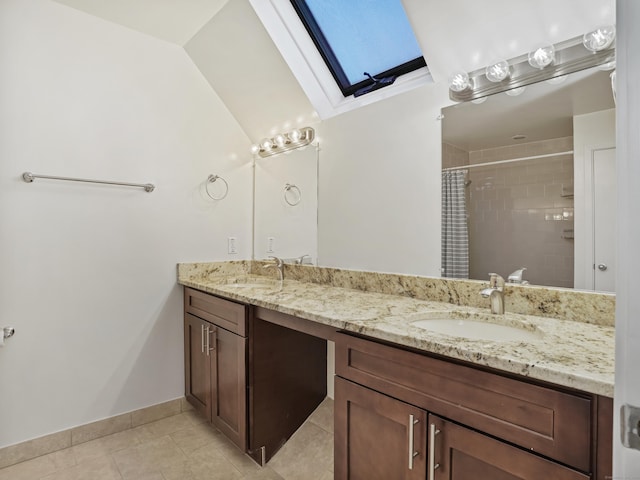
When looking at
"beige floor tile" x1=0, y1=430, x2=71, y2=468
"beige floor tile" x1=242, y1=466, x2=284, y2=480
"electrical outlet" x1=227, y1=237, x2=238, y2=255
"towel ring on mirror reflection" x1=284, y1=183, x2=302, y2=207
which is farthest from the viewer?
"electrical outlet" x1=227, y1=237, x2=238, y2=255

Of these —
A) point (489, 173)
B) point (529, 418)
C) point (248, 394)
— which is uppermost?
point (489, 173)

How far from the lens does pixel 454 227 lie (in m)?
1.72

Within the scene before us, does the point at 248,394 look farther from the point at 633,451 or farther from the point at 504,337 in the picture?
the point at 633,451

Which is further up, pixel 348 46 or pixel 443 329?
pixel 348 46

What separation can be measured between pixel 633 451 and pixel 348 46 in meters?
2.34

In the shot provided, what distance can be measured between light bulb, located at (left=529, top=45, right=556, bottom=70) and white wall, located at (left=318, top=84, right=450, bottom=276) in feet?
1.32

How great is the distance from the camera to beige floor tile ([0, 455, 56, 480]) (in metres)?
1.80

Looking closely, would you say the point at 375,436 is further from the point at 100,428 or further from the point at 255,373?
the point at 100,428

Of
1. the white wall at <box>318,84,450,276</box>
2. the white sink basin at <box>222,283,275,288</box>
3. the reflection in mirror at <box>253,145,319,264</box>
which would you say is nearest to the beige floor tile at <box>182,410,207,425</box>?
the white sink basin at <box>222,283,275,288</box>

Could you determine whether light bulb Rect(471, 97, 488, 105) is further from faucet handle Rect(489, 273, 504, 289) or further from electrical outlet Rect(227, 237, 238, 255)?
electrical outlet Rect(227, 237, 238, 255)

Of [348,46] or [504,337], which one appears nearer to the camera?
[504,337]

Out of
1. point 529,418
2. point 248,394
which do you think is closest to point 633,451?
point 529,418

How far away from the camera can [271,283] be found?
7.96ft

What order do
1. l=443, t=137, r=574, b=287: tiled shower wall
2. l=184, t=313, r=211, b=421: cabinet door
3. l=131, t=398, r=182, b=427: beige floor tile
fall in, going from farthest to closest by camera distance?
l=131, t=398, r=182, b=427: beige floor tile → l=184, t=313, r=211, b=421: cabinet door → l=443, t=137, r=574, b=287: tiled shower wall
